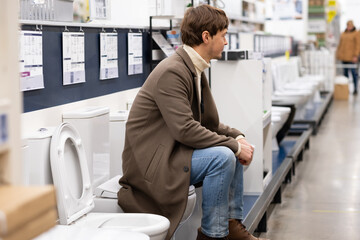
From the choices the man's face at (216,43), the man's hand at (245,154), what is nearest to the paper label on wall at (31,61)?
the man's face at (216,43)

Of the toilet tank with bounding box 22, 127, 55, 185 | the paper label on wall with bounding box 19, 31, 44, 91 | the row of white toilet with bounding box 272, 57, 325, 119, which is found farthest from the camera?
the row of white toilet with bounding box 272, 57, 325, 119

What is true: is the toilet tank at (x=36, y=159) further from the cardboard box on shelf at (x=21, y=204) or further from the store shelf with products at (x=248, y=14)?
the store shelf with products at (x=248, y=14)

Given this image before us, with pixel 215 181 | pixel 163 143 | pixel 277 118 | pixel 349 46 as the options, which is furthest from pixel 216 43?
pixel 349 46

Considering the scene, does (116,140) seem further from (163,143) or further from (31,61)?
(31,61)

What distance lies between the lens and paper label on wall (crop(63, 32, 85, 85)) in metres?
3.54

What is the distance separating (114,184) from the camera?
11.3 feet

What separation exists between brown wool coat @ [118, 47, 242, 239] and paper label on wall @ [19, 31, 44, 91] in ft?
1.65

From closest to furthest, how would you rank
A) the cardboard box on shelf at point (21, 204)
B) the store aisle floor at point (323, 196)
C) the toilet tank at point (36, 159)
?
the cardboard box on shelf at point (21, 204)
the toilet tank at point (36, 159)
the store aisle floor at point (323, 196)

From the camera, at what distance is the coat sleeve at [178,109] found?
3.13 meters

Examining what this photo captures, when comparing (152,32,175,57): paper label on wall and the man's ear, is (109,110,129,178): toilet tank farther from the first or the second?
(152,32,175,57): paper label on wall

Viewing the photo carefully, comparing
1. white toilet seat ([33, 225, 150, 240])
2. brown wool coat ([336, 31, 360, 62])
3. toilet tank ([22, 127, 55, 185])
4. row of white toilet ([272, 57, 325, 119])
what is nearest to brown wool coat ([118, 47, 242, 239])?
toilet tank ([22, 127, 55, 185])

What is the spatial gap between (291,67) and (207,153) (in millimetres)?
7947

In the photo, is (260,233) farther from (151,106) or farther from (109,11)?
(109,11)

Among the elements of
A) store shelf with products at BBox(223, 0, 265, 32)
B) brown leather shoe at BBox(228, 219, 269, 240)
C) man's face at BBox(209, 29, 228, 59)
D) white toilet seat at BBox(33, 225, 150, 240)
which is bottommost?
brown leather shoe at BBox(228, 219, 269, 240)
